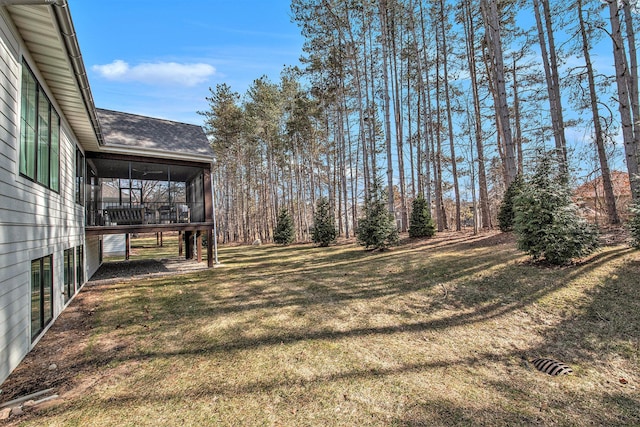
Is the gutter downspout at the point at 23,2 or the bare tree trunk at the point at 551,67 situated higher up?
the bare tree trunk at the point at 551,67

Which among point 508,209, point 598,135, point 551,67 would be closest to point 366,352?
point 508,209

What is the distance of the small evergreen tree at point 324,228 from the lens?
48.7 feet

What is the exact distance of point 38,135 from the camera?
14.1 ft

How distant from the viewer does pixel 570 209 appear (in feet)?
18.7

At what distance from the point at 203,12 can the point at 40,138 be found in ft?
27.7

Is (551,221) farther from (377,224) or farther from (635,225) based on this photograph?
(377,224)

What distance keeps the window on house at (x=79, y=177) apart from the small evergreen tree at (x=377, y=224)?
890 centimetres

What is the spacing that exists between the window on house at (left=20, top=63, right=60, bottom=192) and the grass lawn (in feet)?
8.22

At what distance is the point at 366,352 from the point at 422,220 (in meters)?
9.31

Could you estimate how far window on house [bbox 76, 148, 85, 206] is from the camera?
7.38 m

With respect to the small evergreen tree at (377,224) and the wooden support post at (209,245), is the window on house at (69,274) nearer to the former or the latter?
the wooden support post at (209,245)

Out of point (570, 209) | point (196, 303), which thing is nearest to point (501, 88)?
point (570, 209)

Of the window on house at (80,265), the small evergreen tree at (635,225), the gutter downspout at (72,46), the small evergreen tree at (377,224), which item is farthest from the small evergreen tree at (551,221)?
the window on house at (80,265)

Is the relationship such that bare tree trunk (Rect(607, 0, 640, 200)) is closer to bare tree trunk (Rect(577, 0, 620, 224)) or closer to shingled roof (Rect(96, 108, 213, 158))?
bare tree trunk (Rect(577, 0, 620, 224))
